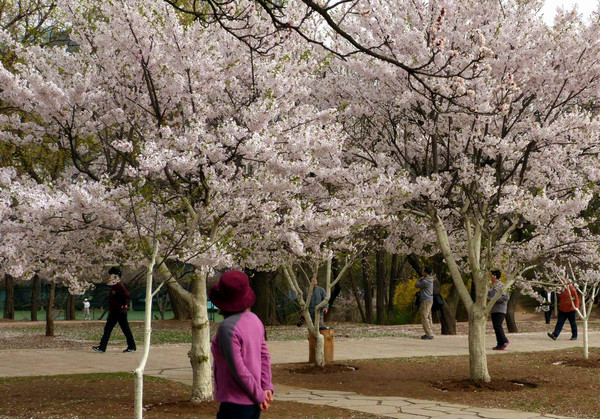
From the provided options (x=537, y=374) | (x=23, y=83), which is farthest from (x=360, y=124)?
(x=23, y=83)

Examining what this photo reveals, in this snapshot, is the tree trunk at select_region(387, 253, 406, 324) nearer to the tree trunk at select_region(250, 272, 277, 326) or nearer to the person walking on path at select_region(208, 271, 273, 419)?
the tree trunk at select_region(250, 272, 277, 326)

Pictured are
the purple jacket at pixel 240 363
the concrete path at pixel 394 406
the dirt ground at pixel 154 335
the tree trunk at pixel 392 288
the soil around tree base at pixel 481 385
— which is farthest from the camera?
the tree trunk at pixel 392 288

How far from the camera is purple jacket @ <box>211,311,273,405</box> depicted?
5.06 m

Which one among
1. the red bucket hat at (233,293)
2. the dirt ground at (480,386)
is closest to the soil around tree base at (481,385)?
the dirt ground at (480,386)

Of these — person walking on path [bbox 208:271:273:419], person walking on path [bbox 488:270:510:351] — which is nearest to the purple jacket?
person walking on path [bbox 208:271:273:419]

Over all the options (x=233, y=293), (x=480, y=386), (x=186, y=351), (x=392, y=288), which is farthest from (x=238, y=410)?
(x=392, y=288)

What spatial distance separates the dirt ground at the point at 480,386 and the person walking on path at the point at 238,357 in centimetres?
589

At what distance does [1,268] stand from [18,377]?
2.91 meters

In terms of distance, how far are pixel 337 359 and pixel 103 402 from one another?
6.70m

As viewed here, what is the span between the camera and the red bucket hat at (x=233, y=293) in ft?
17.0

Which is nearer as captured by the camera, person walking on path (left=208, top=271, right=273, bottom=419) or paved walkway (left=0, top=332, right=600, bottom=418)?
person walking on path (left=208, top=271, right=273, bottom=419)

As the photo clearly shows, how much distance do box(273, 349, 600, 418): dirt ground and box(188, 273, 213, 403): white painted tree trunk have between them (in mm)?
2657

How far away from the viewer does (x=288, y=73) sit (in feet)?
36.4

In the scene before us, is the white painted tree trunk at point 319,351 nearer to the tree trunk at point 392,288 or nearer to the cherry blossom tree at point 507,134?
the cherry blossom tree at point 507,134
